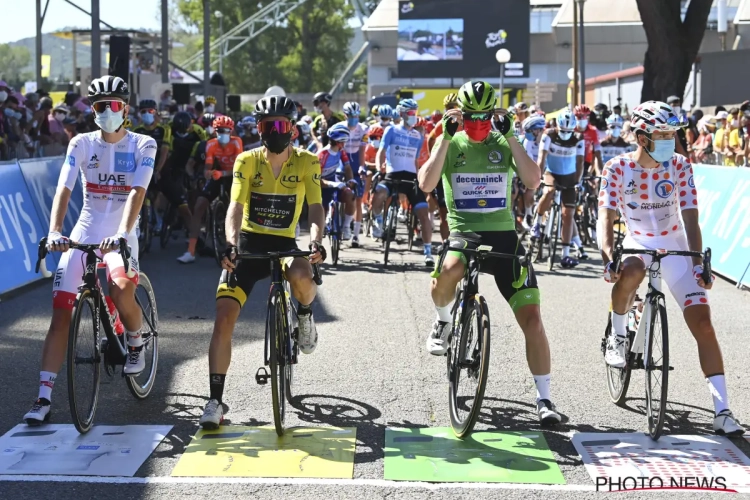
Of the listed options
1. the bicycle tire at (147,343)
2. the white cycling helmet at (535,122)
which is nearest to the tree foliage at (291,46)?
the white cycling helmet at (535,122)

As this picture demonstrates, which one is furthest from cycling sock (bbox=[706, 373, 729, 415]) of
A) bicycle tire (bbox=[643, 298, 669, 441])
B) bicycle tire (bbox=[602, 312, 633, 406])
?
bicycle tire (bbox=[602, 312, 633, 406])

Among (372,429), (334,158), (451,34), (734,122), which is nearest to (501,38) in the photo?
(451,34)

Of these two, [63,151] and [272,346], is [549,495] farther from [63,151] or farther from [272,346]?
[63,151]

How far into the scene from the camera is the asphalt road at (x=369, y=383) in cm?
584

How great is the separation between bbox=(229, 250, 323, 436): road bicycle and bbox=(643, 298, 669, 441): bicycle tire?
6.67ft

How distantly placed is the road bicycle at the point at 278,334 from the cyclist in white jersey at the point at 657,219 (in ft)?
6.20

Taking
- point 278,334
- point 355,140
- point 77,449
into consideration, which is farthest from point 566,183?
point 77,449

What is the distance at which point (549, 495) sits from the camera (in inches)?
224

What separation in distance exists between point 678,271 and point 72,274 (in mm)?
3609

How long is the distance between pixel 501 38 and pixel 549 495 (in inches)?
2106

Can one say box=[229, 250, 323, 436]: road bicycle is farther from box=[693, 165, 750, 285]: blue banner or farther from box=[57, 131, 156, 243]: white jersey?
box=[693, 165, 750, 285]: blue banner

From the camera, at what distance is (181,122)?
1625cm

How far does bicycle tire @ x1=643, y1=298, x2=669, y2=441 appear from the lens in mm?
6547

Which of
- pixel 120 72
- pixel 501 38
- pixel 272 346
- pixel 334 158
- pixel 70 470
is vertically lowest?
pixel 70 470
